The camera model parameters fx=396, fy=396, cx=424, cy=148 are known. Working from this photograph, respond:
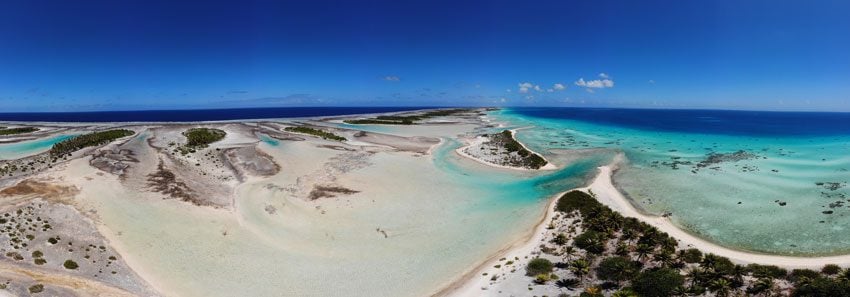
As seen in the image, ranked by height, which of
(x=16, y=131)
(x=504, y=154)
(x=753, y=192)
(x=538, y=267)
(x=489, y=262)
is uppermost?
(x=16, y=131)

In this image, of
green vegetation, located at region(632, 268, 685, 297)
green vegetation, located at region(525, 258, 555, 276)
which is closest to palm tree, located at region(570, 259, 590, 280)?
green vegetation, located at region(525, 258, 555, 276)

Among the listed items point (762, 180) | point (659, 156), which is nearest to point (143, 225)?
point (762, 180)

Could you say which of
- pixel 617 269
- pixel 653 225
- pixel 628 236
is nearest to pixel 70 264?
pixel 617 269

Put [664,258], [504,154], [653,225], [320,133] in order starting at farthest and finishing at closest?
[320,133] < [504,154] < [653,225] < [664,258]

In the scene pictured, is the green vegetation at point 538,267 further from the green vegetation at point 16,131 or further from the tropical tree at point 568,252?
the green vegetation at point 16,131

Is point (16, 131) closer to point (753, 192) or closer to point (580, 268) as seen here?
point (580, 268)

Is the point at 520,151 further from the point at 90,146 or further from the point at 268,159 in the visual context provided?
the point at 90,146

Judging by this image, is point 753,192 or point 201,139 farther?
point 201,139
